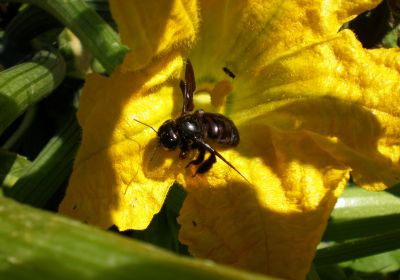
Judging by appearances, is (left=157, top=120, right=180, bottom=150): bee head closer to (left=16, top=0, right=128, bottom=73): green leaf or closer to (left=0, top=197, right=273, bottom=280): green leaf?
(left=16, top=0, right=128, bottom=73): green leaf

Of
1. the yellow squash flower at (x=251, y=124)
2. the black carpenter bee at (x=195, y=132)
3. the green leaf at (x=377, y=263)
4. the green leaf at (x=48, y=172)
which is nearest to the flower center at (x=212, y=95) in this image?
the yellow squash flower at (x=251, y=124)

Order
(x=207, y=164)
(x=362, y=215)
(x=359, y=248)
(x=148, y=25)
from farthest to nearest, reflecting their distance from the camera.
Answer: (x=362, y=215) < (x=359, y=248) < (x=207, y=164) < (x=148, y=25)

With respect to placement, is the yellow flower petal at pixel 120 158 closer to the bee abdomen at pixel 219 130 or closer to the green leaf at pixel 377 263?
the bee abdomen at pixel 219 130

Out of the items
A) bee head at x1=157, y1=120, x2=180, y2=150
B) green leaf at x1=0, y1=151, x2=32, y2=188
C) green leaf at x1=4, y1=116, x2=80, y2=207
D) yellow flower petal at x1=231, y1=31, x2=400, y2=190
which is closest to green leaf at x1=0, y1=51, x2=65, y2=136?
green leaf at x1=4, y1=116, x2=80, y2=207

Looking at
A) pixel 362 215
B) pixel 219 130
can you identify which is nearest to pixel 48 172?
pixel 219 130

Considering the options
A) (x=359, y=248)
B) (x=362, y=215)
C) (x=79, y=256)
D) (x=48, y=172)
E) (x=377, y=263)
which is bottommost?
(x=377, y=263)

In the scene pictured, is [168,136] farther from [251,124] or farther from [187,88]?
[251,124]

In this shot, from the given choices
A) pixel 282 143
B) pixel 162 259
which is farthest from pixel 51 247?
pixel 282 143
